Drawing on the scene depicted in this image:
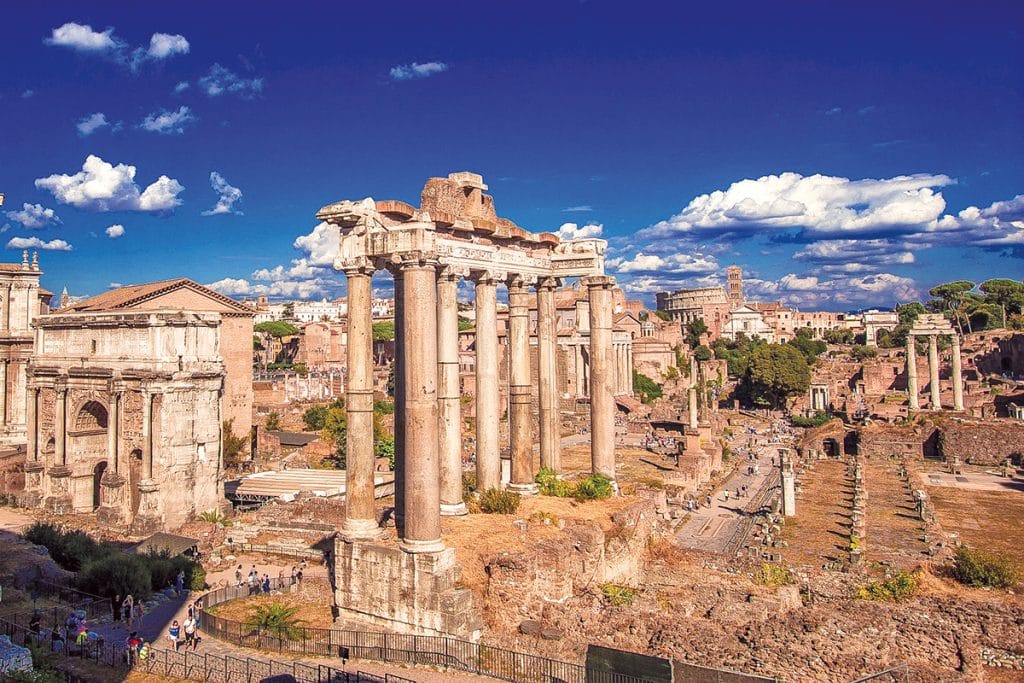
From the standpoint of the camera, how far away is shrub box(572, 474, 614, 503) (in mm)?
18622

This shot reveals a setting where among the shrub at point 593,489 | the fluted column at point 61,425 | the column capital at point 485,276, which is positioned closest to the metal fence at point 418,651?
the shrub at point 593,489

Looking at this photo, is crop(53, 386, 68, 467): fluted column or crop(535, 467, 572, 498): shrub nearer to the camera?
crop(535, 467, 572, 498): shrub

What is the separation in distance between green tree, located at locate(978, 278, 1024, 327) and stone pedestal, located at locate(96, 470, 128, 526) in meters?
119

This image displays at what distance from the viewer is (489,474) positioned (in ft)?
60.2

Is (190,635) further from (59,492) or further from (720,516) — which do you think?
(720,516)

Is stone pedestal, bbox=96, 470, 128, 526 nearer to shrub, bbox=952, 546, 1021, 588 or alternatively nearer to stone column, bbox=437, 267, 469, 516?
stone column, bbox=437, 267, 469, 516

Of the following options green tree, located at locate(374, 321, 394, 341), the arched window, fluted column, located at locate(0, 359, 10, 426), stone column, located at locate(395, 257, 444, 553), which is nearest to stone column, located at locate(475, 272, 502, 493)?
stone column, located at locate(395, 257, 444, 553)

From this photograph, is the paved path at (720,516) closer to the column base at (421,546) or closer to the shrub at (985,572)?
the shrub at (985,572)

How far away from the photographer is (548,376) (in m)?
19.8

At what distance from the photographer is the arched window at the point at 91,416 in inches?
1422

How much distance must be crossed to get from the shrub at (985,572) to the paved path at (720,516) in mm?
9084

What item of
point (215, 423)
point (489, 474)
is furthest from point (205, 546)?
point (489, 474)

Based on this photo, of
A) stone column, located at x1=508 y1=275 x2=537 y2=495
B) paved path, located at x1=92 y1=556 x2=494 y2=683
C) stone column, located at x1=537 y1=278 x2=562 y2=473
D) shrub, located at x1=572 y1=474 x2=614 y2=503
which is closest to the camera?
paved path, located at x1=92 y1=556 x2=494 y2=683

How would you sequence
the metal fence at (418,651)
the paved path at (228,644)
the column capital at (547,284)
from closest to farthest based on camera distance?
the metal fence at (418,651), the paved path at (228,644), the column capital at (547,284)
